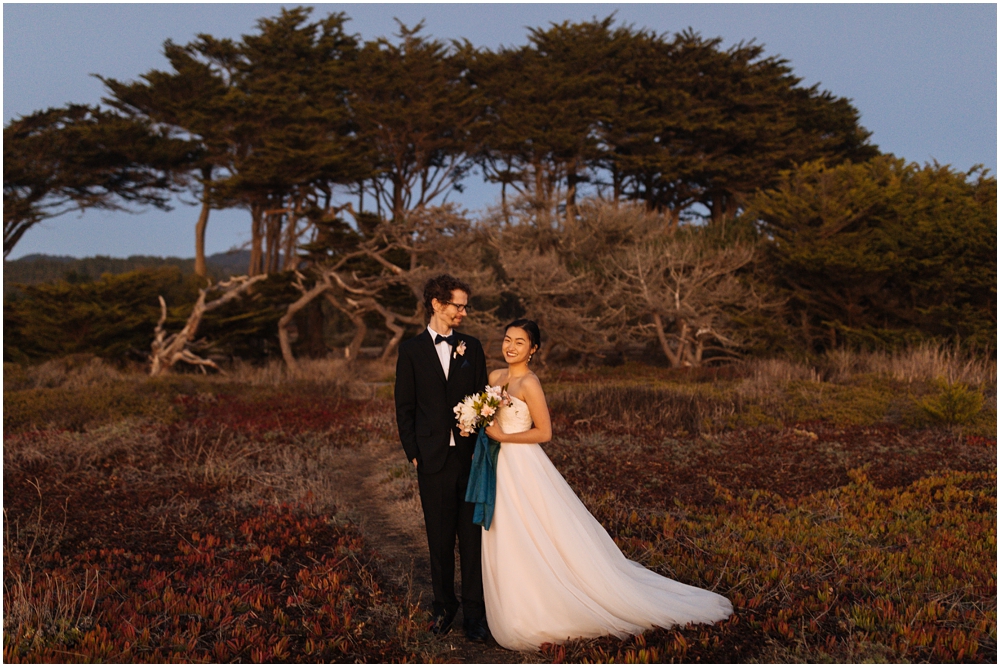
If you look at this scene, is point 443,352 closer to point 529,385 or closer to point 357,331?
point 529,385

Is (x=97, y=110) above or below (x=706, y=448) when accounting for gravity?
above

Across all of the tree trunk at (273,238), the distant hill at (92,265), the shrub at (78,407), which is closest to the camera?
the shrub at (78,407)

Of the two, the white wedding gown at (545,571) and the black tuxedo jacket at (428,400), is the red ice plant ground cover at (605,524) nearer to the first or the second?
the white wedding gown at (545,571)

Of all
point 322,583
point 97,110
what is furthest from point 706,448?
point 97,110

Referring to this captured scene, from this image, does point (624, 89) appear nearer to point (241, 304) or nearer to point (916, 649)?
point (241, 304)

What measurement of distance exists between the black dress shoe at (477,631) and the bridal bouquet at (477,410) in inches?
49.7

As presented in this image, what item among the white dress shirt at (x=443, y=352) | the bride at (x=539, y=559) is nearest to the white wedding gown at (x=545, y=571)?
the bride at (x=539, y=559)

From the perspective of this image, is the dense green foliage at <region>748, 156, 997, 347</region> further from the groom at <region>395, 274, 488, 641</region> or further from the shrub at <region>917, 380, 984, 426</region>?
the groom at <region>395, 274, 488, 641</region>

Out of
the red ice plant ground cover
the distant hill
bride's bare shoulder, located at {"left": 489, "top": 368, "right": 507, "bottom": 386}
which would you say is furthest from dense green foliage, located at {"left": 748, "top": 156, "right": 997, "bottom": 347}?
the distant hill

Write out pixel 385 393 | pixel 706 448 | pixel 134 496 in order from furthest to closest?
pixel 385 393
pixel 706 448
pixel 134 496

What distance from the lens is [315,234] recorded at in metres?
23.8

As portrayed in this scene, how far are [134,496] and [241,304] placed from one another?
53.6 ft

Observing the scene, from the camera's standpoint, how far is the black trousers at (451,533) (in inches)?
177

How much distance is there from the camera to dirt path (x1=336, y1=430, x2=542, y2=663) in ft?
14.5
